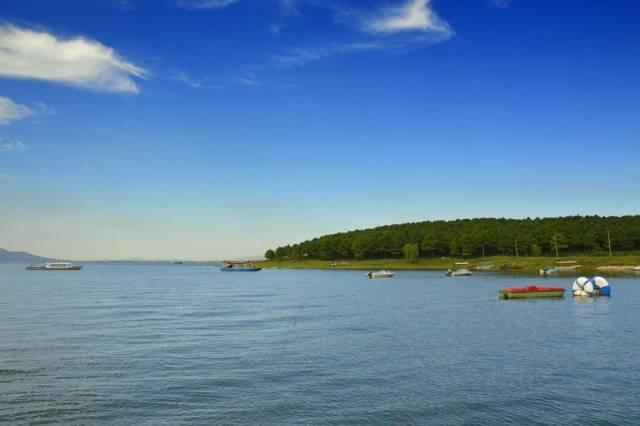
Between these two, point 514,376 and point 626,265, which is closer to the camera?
point 514,376

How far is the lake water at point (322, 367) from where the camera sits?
30.3 m

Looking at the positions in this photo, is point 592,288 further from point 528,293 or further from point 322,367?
point 322,367

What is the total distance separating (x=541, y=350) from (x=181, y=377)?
99.7 ft

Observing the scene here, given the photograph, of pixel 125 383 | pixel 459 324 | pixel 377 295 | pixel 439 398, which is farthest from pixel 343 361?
pixel 377 295

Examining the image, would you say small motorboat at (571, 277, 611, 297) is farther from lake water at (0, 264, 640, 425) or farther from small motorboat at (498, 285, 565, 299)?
lake water at (0, 264, 640, 425)

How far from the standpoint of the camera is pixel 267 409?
3064cm

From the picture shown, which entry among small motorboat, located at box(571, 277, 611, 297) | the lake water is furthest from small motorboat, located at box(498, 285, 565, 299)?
the lake water

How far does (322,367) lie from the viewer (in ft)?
136

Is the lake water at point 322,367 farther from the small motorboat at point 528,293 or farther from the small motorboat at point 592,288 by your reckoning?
the small motorboat at point 528,293

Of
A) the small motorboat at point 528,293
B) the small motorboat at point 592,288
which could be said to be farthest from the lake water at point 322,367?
the small motorboat at point 528,293

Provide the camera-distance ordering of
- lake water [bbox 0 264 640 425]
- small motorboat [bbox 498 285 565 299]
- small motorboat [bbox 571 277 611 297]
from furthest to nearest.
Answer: small motorboat [bbox 498 285 565 299]
small motorboat [bbox 571 277 611 297]
lake water [bbox 0 264 640 425]

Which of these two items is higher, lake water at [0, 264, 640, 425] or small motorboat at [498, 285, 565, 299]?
small motorboat at [498, 285, 565, 299]

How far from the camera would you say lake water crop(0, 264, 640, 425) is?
30.3m

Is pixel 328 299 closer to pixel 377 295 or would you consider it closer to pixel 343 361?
pixel 377 295
